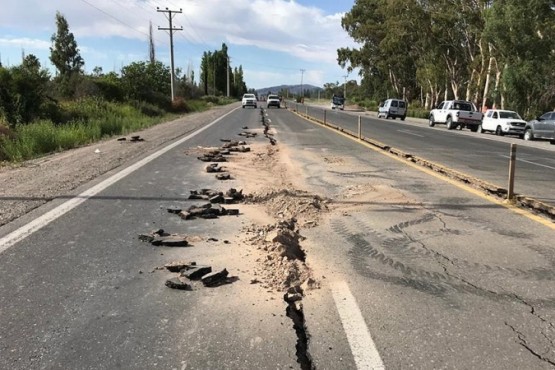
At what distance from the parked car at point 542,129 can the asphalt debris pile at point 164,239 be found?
23468 millimetres

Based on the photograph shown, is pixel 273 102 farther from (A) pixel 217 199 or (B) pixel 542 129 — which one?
(A) pixel 217 199

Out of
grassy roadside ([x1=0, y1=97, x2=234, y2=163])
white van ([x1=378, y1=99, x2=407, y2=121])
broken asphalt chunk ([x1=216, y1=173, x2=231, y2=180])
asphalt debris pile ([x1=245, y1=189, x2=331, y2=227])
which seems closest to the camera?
asphalt debris pile ([x1=245, y1=189, x2=331, y2=227])

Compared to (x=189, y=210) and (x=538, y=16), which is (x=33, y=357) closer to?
(x=189, y=210)

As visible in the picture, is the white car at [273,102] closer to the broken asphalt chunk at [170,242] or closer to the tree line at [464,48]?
the tree line at [464,48]

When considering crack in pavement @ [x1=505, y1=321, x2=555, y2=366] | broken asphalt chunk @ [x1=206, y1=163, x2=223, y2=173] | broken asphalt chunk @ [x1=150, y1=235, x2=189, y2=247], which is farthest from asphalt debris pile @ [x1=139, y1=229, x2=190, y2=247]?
broken asphalt chunk @ [x1=206, y1=163, x2=223, y2=173]

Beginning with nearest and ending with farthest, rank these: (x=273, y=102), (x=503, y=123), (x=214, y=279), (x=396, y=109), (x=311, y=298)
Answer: (x=311, y=298)
(x=214, y=279)
(x=503, y=123)
(x=396, y=109)
(x=273, y=102)

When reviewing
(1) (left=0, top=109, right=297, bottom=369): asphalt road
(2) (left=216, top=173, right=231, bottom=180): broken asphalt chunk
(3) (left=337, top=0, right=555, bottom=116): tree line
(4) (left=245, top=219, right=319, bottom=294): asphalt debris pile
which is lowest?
(1) (left=0, top=109, right=297, bottom=369): asphalt road

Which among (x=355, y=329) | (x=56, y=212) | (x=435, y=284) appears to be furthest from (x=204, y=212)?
(x=355, y=329)

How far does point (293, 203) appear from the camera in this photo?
7988 mm

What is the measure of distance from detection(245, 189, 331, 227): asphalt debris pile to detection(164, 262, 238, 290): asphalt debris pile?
2169 millimetres

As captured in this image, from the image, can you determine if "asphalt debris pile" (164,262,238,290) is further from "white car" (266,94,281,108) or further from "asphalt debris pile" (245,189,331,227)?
"white car" (266,94,281,108)

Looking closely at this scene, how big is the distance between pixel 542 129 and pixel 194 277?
Answer: 25093mm

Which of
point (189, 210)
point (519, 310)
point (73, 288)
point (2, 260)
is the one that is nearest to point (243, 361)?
point (73, 288)

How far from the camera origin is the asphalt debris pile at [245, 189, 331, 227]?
24.1 ft
